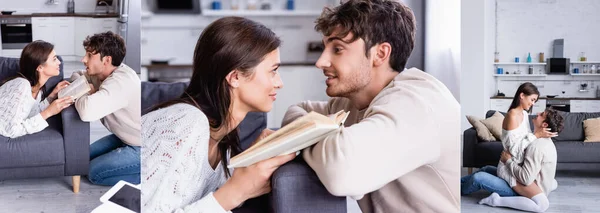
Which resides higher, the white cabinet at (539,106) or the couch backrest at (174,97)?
the couch backrest at (174,97)

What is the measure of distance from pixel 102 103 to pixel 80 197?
1.60ft

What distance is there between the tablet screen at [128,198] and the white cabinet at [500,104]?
1.51 m

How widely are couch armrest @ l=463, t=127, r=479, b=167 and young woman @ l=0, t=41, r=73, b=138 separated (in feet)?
5.72

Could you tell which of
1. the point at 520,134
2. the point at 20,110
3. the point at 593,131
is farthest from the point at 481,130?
the point at 20,110

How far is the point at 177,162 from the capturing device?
4.96ft

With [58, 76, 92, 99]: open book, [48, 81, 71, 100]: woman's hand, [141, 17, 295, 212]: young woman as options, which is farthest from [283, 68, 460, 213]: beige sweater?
[48, 81, 71, 100]: woman's hand

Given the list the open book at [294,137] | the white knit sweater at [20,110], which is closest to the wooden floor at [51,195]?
the white knit sweater at [20,110]

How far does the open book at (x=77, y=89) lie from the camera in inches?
120

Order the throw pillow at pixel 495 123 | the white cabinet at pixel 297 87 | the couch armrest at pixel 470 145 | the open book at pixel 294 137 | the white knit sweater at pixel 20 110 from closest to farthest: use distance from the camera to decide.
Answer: the open book at pixel 294 137 → the white cabinet at pixel 297 87 → the couch armrest at pixel 470 145 → the throw pillow at pixel 495 123 → the white knit sweater at pixel 20 110

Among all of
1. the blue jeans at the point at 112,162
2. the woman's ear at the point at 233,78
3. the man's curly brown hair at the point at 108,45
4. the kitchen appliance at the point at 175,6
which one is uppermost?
the kitchen appliance at the point at 175,6

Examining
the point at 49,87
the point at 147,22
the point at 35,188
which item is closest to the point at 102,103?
the point at 49,87

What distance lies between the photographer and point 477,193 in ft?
10.5

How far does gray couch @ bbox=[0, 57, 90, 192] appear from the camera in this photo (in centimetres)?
311

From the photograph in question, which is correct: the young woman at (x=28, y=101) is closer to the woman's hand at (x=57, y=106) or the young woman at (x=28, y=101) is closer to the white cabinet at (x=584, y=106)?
the woman's hand at (x=57, y=106)
